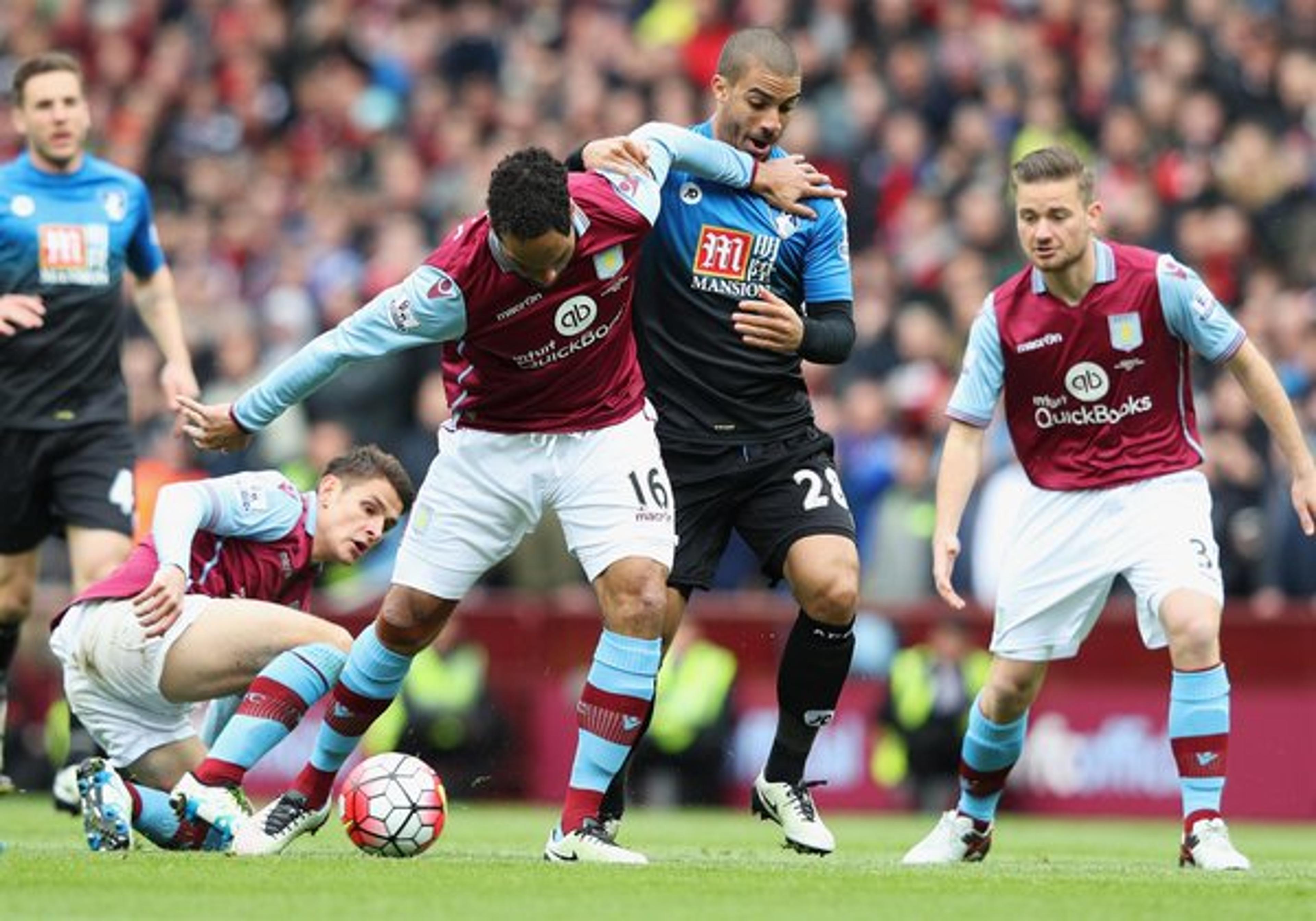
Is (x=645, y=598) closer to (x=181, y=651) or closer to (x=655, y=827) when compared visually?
(x=181, y=651)

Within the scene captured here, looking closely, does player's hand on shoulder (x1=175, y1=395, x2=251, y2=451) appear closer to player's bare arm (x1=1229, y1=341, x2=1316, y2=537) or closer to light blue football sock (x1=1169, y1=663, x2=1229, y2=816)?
light blue football sock (x1=1169, y1=663, x2=1229, y2=816)

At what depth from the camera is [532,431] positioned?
9602 mm

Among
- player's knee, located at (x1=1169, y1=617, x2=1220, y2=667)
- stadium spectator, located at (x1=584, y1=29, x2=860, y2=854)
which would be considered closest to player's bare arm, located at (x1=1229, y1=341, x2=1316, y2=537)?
player's knee, located at (x1=1169, y1=617, x2=1220, y2=667)

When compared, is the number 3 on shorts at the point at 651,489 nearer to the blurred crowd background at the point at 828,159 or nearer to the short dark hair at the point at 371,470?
the short dark hair at the point at 371,470

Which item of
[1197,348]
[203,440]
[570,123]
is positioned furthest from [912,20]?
[203,440]

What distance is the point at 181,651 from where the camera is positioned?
388 inches

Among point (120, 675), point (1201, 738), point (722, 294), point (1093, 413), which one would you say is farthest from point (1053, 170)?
point (120, 675)

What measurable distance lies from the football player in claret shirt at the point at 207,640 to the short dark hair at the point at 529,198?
1.55 m

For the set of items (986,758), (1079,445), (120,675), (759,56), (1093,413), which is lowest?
(986,758)

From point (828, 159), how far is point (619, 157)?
988 centimetres

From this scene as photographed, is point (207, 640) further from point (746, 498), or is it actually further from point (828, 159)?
point (828, 159)

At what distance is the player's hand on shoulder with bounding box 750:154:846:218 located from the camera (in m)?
10.2

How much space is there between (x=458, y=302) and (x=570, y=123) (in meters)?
11.7

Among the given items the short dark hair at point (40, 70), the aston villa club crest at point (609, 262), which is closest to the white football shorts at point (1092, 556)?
the aston villa club crest at point (609, 262)
